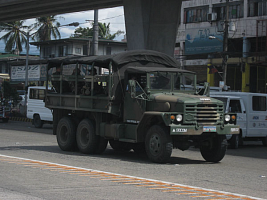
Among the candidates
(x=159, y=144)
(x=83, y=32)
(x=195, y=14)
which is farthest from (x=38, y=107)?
(x=83, y=32)

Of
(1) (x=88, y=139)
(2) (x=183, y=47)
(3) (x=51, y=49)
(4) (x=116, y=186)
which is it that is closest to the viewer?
(4) (x=116, y=186)

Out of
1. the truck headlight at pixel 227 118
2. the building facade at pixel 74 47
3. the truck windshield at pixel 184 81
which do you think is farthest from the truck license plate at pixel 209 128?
the building facade at pixel 74 47

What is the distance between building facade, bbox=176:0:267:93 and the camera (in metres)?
40.8

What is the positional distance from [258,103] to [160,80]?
752 centimetres

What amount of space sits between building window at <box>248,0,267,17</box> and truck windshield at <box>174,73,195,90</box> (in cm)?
2932

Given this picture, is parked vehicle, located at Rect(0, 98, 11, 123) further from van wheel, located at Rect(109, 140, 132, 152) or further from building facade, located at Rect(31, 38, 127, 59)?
building facade, located at Rect(31, 38, 127, 59)

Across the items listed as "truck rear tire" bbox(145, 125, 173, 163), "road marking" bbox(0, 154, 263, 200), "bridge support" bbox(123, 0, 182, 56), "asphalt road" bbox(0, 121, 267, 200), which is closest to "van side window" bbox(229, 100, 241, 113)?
"asphalt road" bbox(0, 121, 267, 200)

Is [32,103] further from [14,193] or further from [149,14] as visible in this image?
[14,193]

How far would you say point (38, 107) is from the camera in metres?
27.8

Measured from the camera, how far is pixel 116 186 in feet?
27.9

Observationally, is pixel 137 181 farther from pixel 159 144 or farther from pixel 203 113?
pixel 203 113

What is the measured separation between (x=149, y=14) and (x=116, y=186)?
18.2 metres

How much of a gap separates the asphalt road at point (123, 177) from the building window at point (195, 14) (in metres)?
33.0

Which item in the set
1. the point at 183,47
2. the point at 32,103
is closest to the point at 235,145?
the point at 32,103
